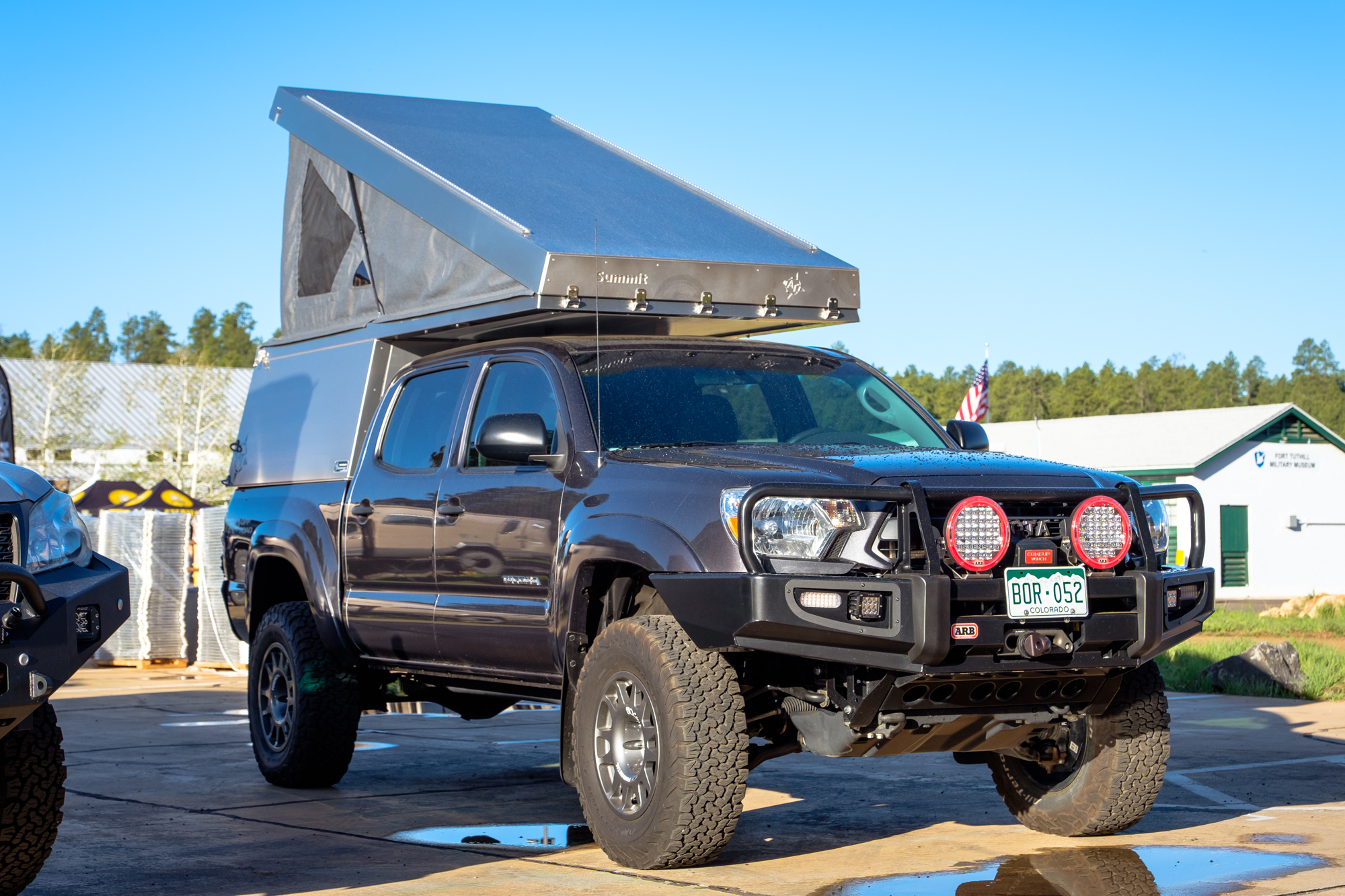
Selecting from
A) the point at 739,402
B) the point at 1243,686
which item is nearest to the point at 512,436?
the point at 739,402

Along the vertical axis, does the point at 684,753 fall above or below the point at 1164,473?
below

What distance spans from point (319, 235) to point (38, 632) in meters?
4.67

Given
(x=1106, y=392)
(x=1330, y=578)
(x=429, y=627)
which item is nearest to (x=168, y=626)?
(x=429, y=627)

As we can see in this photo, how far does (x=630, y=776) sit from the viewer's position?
5684 mm

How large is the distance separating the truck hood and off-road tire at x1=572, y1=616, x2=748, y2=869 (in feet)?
2.12

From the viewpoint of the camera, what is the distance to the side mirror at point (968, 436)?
7.02 m

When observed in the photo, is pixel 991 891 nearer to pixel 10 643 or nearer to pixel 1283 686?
pixel 10 643

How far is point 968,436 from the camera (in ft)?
23.1

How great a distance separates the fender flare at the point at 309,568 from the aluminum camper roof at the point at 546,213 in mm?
Answer: 1173

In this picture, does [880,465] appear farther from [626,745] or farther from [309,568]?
[309,568]

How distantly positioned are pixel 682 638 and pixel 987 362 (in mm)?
26340

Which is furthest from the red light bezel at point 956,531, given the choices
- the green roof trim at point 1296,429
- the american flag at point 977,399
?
the green roof trim at point 1296,429

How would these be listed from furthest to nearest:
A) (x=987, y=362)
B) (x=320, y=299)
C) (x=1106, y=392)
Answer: (x=1106, y=392) < (x=987, y=362) < (x=320, y=299)

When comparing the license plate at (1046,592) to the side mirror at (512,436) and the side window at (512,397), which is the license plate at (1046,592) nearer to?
the side mirror at (512,436)
